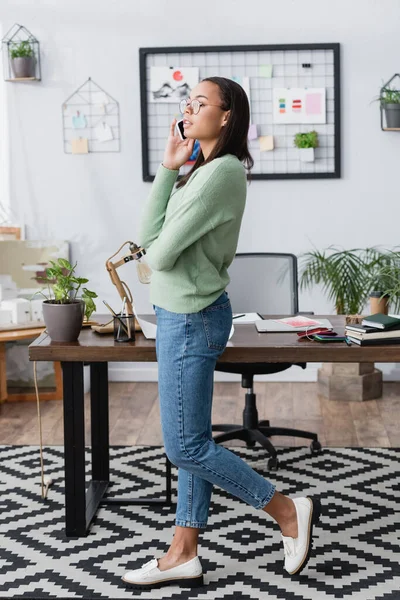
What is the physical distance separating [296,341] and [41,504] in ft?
3.90

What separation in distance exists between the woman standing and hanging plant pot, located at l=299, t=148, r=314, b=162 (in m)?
2.55

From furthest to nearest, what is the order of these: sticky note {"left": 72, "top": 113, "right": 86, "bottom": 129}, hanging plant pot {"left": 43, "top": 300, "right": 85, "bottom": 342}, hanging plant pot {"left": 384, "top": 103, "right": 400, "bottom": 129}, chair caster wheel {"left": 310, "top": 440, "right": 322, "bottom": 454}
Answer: sticky note {"left": 72, "top": 113, "right": 86, "bottom": 129} < hanging plant pot {"left": 384, "top": 103, "right": 400, "bottom": 129} < chair caster wheel {"left": 310, "top": 440, "right": 322, "bottom": 454} < hanging plant pot {"left": 43, "top": 300, "right": 85, "bottom": 342}

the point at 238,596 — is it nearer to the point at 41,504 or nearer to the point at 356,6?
the point at 41,504

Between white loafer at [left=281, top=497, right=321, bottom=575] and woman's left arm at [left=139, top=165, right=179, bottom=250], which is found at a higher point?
woman's left arm at [left=139, top=165, right=179, bottom=250]

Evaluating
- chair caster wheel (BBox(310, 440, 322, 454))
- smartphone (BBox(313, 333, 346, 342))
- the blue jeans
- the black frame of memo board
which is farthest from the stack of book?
the black frame of memo board

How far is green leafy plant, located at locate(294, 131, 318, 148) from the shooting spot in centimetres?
493

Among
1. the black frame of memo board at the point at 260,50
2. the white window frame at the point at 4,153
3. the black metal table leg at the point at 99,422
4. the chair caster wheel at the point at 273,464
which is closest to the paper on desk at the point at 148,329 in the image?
the black metal table leg at the point at 99,422

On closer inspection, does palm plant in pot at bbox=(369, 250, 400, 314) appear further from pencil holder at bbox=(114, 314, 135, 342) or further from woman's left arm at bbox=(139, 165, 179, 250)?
woman's left arm at bbox=(139, 165, 179, 250)

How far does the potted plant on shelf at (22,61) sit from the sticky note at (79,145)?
1.45ft

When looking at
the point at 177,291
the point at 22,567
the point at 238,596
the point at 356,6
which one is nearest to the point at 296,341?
the point at 177,291

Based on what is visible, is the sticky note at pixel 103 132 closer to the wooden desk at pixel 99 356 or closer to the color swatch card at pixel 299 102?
the color swatch card at pixel 299 102

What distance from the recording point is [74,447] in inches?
116

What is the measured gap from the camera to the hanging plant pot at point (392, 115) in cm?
484

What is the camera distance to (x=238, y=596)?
2.54 metres
